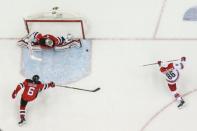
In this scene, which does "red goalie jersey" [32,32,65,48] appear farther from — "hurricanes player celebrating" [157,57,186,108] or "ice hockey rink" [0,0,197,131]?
"hurricanes player celebrating" [157,57,186,108]

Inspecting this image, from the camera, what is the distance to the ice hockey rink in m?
3.92

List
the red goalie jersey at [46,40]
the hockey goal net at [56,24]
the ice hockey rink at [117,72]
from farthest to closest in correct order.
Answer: the hockey goal net at [56,24] < the red goalie jersey at [46,40] < the ice hockey rink at [117,72]

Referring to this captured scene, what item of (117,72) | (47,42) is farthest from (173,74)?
(47,42)

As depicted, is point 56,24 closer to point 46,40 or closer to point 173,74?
point 46,40

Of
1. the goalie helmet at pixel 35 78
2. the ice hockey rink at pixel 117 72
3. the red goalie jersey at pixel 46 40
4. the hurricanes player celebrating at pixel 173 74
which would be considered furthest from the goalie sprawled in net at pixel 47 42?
the hurricanes player celebrating at pixel 173 74

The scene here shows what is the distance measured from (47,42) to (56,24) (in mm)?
Result: 212

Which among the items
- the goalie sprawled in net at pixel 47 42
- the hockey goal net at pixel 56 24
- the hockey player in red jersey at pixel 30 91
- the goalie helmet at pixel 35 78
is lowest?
the hockey player in red jersey at pixel 30 91

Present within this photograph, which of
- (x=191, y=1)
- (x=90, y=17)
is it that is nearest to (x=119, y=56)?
(x=90, y=17)

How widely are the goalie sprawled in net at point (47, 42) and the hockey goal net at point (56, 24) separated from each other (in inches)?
3.3

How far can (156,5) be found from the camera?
440cm

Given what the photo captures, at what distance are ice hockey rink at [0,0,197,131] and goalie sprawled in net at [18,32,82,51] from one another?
0.11m

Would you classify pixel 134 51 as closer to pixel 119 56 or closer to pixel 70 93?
pixel 119 56

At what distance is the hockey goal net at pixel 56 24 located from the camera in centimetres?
429

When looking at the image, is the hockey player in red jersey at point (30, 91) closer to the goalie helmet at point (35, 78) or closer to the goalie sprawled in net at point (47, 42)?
the goalie helmet at point (35, 78)
